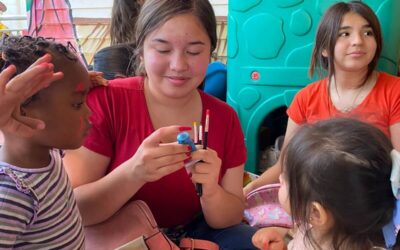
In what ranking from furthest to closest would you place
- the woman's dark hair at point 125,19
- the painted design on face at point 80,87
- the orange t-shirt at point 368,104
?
the woman's dark hair at point 125,19, the orange t-shirt at point 368,104, the painted design on face at point 80,87

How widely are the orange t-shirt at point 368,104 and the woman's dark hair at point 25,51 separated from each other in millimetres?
956

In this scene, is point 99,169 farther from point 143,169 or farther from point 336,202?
point 336,202

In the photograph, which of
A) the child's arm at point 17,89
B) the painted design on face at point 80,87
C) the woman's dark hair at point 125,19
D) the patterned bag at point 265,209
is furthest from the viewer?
the woman's dark hair at point 125,19

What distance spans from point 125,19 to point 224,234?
1.18m

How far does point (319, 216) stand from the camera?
0.77 m

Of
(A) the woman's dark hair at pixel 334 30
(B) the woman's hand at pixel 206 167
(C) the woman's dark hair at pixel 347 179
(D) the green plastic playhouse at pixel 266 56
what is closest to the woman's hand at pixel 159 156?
(B) the woman's hand at pixel 206 167

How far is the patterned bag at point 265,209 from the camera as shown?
4.35 ft

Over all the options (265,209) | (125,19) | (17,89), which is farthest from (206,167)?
(125,19)

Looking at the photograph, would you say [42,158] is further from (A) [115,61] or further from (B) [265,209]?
(A) [115,61]

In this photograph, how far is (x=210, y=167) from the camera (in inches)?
35.0

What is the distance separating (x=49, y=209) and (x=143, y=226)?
211 millimetres

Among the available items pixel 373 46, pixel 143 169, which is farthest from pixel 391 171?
pixel 373 46

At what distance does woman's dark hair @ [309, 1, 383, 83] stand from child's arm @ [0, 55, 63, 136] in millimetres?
1292

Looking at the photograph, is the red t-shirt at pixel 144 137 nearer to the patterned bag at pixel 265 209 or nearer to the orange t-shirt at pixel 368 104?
the patterned bag at pixel 265 209
